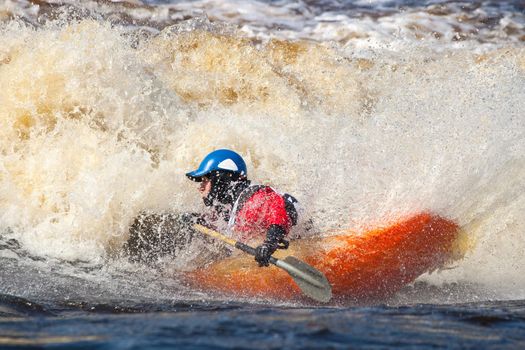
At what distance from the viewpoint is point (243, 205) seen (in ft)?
17.3

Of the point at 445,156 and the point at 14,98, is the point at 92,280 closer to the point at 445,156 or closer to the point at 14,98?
the point at 445,156

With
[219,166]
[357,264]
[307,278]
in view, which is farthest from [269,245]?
[219,166]

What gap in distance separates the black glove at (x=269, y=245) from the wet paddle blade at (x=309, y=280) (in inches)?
3.6

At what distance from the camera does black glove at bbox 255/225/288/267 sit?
4.88 meters

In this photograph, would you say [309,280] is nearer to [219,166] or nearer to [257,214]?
[257,214]

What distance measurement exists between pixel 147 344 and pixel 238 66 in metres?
8.12

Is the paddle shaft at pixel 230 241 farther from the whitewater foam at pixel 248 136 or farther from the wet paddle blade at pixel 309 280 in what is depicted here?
the whitewater foam at pixel 248 136

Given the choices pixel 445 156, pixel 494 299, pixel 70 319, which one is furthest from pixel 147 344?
pixel 445 156

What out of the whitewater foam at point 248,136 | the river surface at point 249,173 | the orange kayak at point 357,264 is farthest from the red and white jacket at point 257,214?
the whitewater foam at point 248,136

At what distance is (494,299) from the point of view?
5.12 metres

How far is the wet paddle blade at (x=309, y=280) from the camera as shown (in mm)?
4871

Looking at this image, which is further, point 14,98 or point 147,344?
point 14,98

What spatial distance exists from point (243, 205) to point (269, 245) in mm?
473

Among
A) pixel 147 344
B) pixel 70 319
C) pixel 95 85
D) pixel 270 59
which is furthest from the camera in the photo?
pixel 270 59
